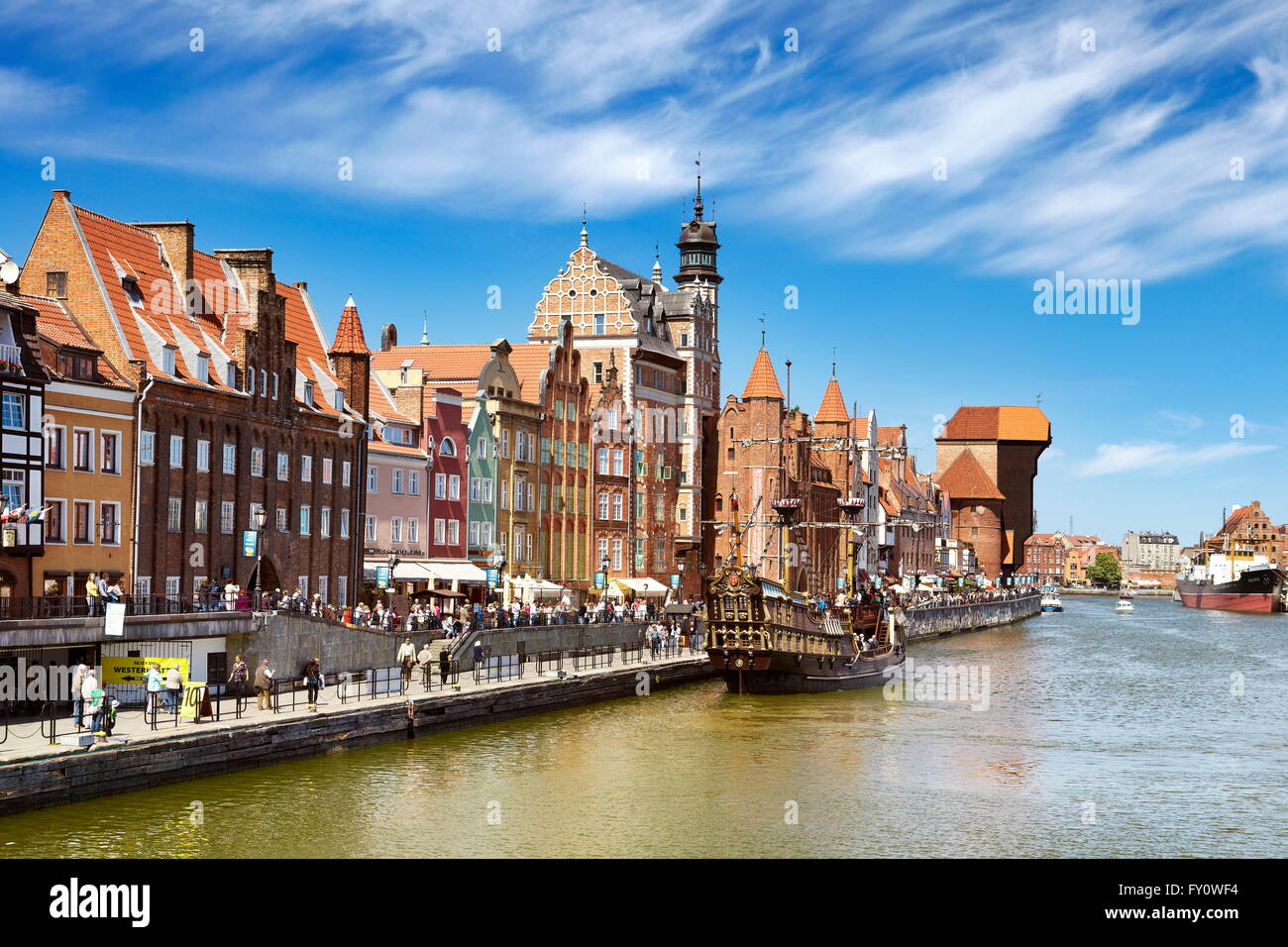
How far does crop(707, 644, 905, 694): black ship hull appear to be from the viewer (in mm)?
71125

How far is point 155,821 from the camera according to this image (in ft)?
113

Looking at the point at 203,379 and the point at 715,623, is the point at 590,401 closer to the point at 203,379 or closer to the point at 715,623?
the point at 715,623

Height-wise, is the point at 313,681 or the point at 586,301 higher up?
the point at 586,301

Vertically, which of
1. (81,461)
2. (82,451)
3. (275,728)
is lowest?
(275,728)

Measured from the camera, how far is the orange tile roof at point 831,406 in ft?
495

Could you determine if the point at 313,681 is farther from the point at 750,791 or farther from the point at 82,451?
the point at 750,791

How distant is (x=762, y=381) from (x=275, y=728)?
271 ft

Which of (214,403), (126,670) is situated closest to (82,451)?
(214,403)

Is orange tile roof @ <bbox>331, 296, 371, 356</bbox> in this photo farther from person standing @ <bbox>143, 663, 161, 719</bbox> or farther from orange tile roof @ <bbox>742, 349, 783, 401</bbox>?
orange tile roof @ <bbox>742, 349, 783, 401</bbox>

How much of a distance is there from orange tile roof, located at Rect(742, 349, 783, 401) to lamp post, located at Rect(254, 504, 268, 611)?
64026mm

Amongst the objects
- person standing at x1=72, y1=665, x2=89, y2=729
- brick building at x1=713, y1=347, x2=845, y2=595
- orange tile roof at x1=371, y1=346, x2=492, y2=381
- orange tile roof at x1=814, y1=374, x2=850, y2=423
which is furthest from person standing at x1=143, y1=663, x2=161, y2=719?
orange tile roof at x1=814, y1=374, x2=850, y2=423

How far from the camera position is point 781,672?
237 feet

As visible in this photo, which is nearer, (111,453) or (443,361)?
(111,453)

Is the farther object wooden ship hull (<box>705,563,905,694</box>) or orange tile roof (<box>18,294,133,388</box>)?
wooden ship hull (<box>705,563,905,694</box>)
